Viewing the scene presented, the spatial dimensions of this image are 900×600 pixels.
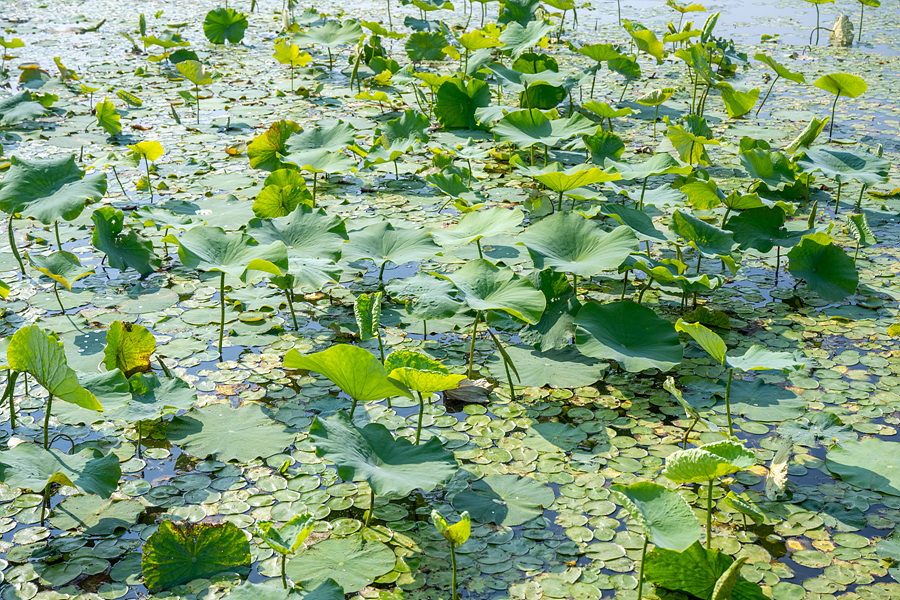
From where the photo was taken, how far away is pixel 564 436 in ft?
7.23

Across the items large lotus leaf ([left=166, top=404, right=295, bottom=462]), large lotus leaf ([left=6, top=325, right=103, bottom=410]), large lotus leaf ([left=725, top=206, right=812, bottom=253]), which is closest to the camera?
large lotus leaf ([left=6, top=325, right=103, bottom=410])

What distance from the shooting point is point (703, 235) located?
283 centimetres

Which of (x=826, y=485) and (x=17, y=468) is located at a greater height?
→ (x=17, y=468)

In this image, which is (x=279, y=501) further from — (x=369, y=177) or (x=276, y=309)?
(x=369, y=177)

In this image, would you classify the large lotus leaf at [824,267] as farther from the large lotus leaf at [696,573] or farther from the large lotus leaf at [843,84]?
the large lotus leaf at [843,84]

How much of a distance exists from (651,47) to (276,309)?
3.70 metres

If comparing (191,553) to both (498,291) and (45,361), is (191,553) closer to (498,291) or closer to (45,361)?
(45,361)

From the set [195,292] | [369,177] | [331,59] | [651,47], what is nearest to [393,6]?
[331,59]

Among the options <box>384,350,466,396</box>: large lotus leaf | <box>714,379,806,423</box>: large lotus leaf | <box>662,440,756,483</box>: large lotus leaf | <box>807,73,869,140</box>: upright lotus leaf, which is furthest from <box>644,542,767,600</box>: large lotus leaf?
<box>807,73,869,140</box>: upright lotus leaf

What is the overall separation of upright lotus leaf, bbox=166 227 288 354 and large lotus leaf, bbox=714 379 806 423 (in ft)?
4.77

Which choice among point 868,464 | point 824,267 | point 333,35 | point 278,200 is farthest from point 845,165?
point 333,35

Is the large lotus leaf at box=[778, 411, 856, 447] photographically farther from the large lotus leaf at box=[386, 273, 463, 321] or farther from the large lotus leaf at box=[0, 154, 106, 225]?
the large lotus leaf at box=[0, 154, 106, 225]

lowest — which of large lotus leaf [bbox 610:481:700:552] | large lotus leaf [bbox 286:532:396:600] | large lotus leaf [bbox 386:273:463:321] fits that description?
large lotus leaf [bbox 286:532:396:600]

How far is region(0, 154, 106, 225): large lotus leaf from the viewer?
2.76 m
